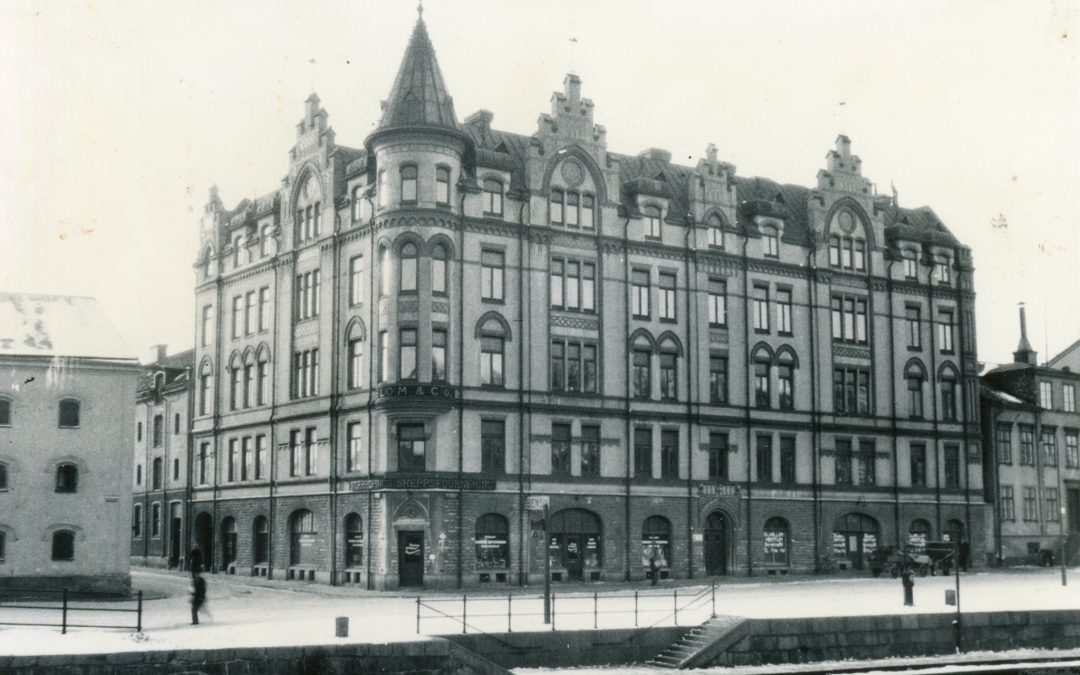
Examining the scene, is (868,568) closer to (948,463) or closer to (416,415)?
(948,463)

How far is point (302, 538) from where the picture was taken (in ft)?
199

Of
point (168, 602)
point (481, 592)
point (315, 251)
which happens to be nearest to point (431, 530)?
point (481, 592)

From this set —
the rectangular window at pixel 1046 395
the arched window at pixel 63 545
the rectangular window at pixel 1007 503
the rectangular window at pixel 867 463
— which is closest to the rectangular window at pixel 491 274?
the arched window at pixel 63 545

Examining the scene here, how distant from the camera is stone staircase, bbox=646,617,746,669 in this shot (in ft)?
118

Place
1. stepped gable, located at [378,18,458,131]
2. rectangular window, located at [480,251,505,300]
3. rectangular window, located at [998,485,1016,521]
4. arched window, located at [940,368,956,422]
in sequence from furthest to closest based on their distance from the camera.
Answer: rectangular window, located at [998,485,1016,521]
arched window, located at [940,368,956,422]
rectangular window, located at [480,251,505,300]
stepped gable, located at [378,18,458,131]

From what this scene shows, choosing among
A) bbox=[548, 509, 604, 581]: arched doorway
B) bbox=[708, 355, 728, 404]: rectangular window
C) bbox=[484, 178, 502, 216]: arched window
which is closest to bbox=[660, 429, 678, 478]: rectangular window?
bbox=[708, 355, 728, 404]: rectangular window

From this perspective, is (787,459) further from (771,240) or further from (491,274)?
(491,274)

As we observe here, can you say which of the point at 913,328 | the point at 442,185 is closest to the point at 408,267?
the point at 442,185

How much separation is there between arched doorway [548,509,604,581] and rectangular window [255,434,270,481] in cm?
1537

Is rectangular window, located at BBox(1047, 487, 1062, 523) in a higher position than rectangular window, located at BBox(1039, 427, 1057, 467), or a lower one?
lower

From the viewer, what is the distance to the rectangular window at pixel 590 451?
58781 millimetres

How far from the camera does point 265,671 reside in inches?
1133

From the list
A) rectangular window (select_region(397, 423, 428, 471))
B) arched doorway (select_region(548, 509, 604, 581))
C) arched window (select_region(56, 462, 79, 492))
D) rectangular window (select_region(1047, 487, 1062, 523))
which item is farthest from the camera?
rectangular window (select_region(1047, 487, 1062, 523))

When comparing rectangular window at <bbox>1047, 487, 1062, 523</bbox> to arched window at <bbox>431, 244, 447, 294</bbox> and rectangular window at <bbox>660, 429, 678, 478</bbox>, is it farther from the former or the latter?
arched window at <bbox>431, 244, 447, 294</bbox>
